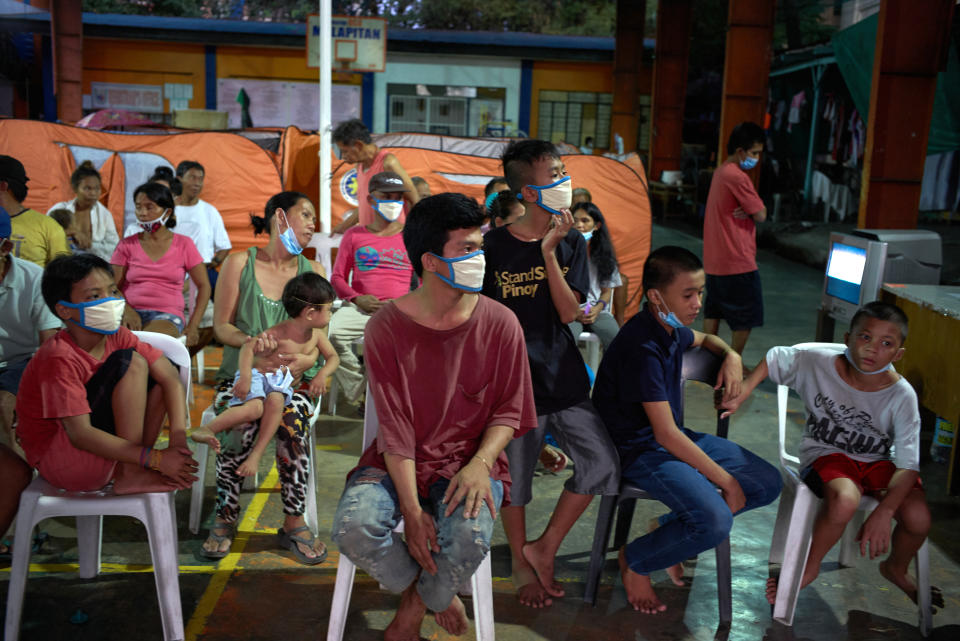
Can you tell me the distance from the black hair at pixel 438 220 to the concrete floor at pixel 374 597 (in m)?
1.40

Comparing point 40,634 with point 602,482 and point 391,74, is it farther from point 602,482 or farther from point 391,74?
point 391,74

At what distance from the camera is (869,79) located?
10.9 m

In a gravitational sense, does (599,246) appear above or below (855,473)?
above

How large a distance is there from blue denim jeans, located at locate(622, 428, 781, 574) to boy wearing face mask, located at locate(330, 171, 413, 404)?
2.39 metres

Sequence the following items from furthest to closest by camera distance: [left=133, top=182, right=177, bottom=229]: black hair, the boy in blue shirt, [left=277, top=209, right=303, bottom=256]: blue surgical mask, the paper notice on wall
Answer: the paper notice on wall, [left=133, top=182, right=177, bottom=229]: black hair, [left=277, top=209, right=303, bottom=256]: blue surgical mask, the boy in blue shirt

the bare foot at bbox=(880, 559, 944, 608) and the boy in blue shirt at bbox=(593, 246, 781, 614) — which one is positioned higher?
the boy in blue shirt at bbox=(593, 246, 781, 614)

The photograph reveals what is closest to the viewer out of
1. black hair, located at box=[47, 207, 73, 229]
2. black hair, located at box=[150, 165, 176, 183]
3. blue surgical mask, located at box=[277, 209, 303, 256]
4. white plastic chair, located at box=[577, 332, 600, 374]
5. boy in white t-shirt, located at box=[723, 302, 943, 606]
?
boy in white t-shirt, located at box=[723, 302, 943, 606]

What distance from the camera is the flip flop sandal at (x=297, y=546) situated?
3529 millimetres

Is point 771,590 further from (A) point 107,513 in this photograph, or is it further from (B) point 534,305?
(A) point 107,513

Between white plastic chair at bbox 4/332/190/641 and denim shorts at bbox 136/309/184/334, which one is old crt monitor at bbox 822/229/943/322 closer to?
denim shorts at bbox 136/309/184/334

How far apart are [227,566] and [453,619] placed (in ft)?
3.68

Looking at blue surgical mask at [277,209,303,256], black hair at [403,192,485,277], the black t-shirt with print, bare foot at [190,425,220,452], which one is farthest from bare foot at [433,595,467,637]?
blue surgical mask at [277,209,303,256]

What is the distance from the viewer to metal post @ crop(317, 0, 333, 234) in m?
6.33

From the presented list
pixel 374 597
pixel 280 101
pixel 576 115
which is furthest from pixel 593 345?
pixel 280 101
